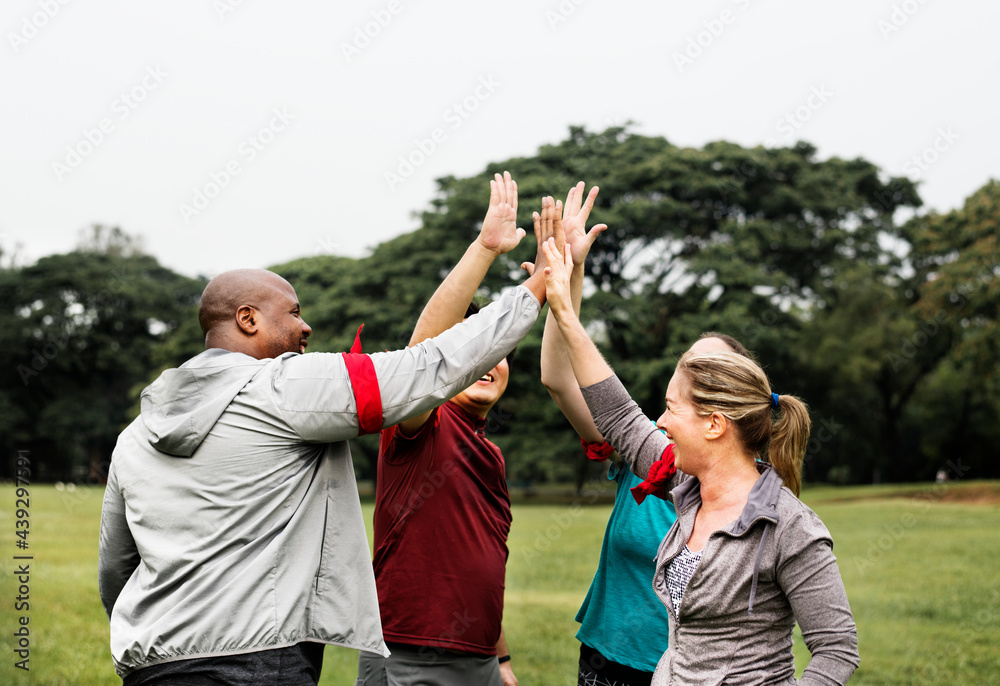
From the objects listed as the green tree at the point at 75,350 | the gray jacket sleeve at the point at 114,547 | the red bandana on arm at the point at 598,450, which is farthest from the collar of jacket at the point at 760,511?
the green tree at the point at 75,350

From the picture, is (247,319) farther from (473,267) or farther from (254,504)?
(473,267)

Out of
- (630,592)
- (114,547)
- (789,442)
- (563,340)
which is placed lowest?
(630,592)

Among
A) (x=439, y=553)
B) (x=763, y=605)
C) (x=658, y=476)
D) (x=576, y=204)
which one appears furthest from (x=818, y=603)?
(x=576, y=204)

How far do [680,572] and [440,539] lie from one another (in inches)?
43.8

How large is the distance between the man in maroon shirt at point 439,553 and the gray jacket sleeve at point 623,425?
61 centimetres

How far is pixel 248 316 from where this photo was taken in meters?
2.56

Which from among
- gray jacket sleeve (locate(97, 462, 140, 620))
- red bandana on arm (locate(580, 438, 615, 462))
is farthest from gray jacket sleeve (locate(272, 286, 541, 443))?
red bandana on arm (locate(580, 438, 615, 462))

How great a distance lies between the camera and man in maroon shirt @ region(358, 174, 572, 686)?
3.16m

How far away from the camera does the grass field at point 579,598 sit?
7367mm

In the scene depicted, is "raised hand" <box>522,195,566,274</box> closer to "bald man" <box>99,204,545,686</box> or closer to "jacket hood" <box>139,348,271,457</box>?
"bald man" <box>99,204,545,686</box>

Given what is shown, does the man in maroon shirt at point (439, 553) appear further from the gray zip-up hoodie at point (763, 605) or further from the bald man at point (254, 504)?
the gray zip-up hoodie at point (763, 605)

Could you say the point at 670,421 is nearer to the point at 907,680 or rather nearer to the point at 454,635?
the point at 454,635

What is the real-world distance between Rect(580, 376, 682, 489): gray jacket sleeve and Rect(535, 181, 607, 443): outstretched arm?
0.28 m

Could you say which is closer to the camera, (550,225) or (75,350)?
(550,225)
